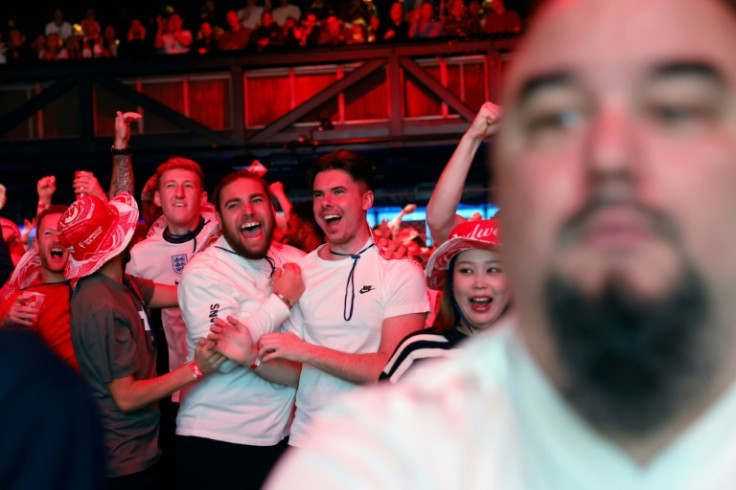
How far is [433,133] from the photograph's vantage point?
9492 mm

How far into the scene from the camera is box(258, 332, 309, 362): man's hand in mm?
2674

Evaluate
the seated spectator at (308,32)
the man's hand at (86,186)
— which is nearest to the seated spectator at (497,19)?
the seated spectator at (308,32)

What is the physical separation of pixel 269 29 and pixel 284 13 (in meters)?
0.52

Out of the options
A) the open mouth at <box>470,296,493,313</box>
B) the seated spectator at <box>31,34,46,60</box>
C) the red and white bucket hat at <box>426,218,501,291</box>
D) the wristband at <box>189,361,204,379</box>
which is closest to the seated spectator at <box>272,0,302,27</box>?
the seated spectator at <box>31,34,46,60</box>

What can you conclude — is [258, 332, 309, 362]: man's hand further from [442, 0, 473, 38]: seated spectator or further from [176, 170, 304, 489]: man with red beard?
[442, 0, 473, 38]: seated spectator

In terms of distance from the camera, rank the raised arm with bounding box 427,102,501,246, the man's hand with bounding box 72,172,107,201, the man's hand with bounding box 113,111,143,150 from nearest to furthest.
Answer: the raised arm with bounding box 427,102,501,246 < the man's hand with bounding box 72,172,107,201 < the man's hand with bounding box 113,111,143,150

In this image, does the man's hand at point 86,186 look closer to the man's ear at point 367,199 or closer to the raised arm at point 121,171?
the raised arm at point 121,171

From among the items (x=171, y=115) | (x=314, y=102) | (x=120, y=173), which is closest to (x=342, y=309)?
(x=120, y=173)

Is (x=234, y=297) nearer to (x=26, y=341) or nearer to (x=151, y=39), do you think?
(x=26, y=341)

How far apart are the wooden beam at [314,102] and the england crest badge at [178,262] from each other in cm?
620

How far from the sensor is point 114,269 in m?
2.97

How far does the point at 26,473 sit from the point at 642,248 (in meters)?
1.22

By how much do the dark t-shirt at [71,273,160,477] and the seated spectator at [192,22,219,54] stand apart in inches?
301

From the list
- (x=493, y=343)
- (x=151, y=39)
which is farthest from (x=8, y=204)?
(x=493, y=343)
